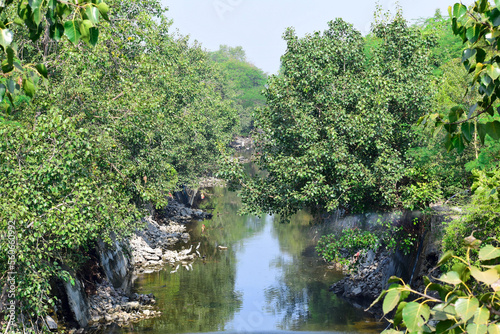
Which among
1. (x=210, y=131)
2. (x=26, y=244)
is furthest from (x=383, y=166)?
(x=210, y=131)

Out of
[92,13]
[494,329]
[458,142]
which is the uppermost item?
[92,13]

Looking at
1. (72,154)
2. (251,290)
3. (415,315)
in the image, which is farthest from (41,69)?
(251,290)

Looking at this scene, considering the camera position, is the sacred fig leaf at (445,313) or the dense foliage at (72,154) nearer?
the sacred fig leaf at (445,313)

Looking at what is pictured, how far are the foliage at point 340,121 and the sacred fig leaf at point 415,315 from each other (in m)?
12.5

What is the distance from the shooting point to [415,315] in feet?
7.79

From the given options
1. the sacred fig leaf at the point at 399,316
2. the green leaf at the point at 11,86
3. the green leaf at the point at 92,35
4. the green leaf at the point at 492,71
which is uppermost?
the green leaf at the point at 92,35

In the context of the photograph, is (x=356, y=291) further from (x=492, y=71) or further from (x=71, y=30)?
(x=71, y=30)

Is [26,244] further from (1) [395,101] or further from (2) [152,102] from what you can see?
(1) [395,101]

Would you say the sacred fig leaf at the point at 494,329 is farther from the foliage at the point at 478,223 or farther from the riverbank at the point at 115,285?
the riverbank at the point at 115,285

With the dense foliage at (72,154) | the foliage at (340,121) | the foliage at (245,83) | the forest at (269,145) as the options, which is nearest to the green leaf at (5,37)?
the dense foliage at (72,154)

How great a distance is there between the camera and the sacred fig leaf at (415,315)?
7.76ft

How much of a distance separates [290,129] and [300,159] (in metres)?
1.16

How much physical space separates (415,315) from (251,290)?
19012 mm

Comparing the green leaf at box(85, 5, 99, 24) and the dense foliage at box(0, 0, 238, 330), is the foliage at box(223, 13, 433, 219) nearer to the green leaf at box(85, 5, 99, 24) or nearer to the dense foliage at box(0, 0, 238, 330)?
the dense foliage at box(0, 0, 238, 330)
